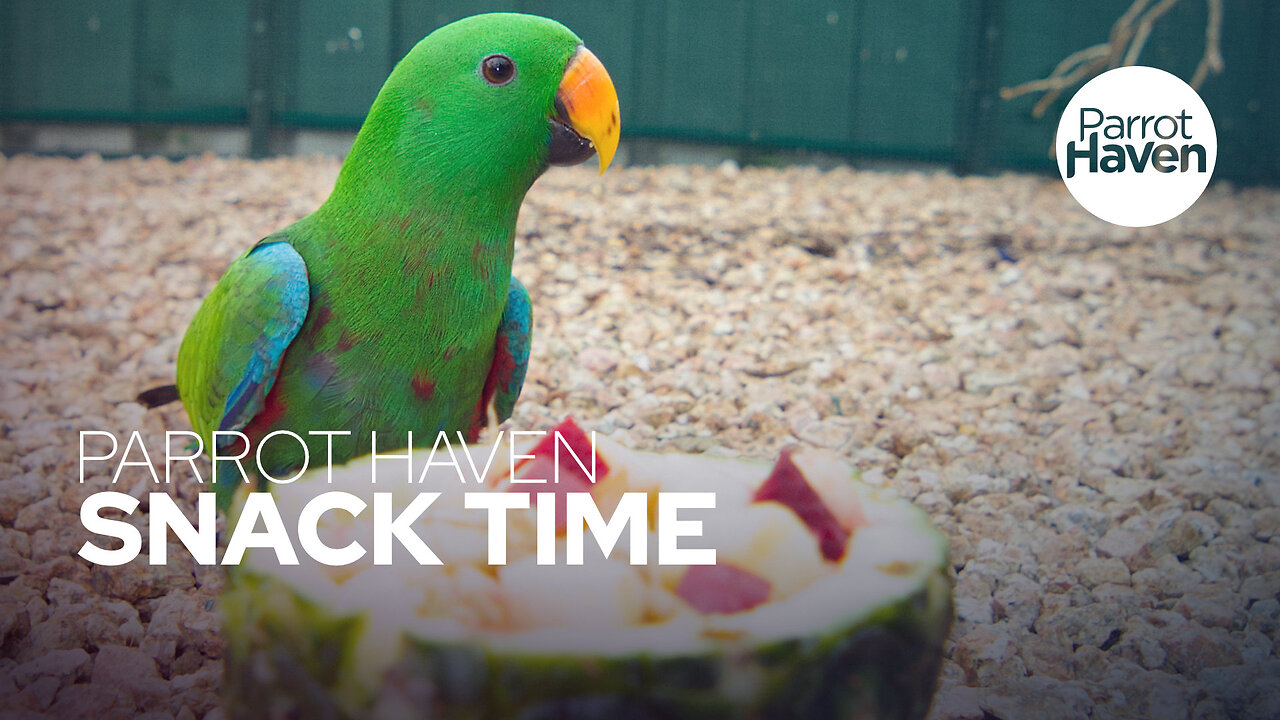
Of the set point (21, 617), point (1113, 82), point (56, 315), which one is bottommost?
point (21, 617)

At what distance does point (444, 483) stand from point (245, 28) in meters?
4.04

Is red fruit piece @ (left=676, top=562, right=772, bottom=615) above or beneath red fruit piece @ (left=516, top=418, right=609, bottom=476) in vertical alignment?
beneath

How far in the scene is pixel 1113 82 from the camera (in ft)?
12.0

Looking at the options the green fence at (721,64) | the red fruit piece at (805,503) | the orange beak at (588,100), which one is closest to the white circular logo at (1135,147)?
the green fence at (721,64)

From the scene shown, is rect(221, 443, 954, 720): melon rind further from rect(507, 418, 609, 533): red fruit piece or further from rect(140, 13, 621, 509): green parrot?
rect(140, 13, 621, 509): green parrot

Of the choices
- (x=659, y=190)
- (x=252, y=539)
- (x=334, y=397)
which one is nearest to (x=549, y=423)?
(x=334, y=397)

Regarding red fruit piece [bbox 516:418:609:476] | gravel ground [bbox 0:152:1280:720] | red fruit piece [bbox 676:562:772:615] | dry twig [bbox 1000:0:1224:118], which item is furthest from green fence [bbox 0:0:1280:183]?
red fruit piece [bbox 676:562:772:615]

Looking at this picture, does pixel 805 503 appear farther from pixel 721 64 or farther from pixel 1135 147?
pixel 721 64

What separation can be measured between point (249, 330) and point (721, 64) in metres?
Result: 3.51

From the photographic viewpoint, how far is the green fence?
157 inches

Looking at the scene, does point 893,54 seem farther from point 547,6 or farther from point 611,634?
point 611,634

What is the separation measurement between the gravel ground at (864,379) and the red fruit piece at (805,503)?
0.61 metres

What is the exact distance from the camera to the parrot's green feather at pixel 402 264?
1258 millimetres

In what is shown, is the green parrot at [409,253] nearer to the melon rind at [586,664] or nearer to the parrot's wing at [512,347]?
the parrot's wing at [512,347]
